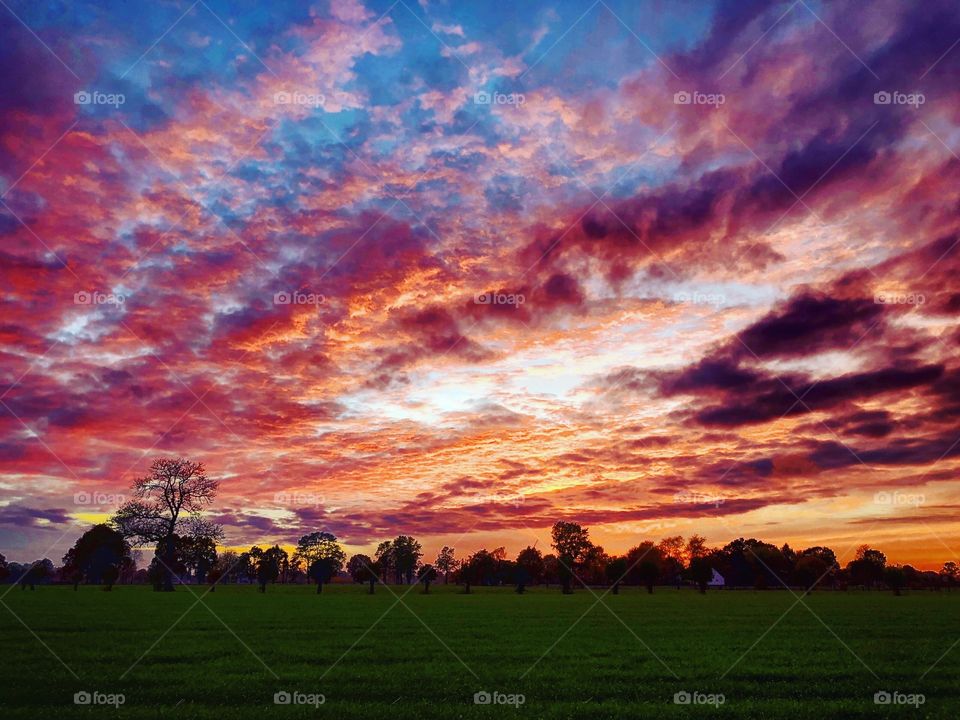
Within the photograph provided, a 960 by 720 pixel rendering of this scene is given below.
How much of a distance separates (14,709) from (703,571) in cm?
16737

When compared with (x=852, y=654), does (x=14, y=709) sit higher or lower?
higher

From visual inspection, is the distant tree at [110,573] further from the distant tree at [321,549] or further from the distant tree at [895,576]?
the distant tree at [895,576]

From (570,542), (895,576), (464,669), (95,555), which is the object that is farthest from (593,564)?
(464,669)

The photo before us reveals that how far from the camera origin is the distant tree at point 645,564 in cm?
16150

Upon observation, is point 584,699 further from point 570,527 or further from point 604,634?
point 570,527

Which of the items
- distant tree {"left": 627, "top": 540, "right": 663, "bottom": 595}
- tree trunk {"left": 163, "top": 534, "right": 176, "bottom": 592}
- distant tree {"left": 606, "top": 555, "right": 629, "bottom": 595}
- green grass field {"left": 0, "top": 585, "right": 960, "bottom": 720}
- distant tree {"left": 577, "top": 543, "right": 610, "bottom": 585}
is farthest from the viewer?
distant tree {"left": 577, "top": 543, "right": 610, "bottom": 585}

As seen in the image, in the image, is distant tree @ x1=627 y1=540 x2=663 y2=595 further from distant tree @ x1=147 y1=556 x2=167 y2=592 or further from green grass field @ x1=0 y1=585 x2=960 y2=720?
green grass field @ x1=0 y1=585 x2=960 y2=720

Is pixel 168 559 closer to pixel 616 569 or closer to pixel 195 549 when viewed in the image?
pixel 195 549

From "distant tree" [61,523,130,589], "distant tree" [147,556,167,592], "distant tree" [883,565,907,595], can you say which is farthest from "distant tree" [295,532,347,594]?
"distant tree" [883,565,907,595]

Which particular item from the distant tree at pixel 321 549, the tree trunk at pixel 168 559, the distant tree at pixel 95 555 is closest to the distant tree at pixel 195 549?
the tree trunk at pixel 168 559

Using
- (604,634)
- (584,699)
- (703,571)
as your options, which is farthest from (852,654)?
(703,571)

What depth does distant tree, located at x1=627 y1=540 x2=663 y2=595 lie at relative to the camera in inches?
6358

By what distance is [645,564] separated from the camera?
164m

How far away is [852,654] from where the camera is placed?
29938 mm
